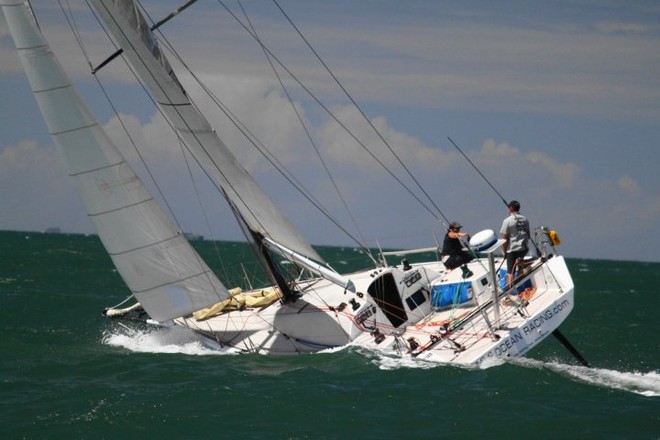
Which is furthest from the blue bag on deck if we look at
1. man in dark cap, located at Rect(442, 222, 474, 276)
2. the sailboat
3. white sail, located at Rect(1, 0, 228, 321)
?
white sail, located at Rect(1, 0, 228, 321)

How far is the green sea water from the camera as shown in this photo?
1372 centimetres

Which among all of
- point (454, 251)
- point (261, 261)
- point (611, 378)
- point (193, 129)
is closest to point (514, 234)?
point (454, 251)

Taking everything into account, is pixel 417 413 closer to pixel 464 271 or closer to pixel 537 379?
pixel 537 379

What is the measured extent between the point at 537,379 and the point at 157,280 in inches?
290

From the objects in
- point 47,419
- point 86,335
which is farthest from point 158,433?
point 86,335

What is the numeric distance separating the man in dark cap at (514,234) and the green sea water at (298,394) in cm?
210

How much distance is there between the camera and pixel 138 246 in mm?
18594

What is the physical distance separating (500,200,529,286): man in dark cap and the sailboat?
35 centimetres

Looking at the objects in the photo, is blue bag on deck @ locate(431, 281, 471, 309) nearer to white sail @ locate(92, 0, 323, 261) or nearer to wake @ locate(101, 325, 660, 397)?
wake @ locate(101, 325, 660, 397)

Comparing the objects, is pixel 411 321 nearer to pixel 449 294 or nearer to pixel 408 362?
pixel 449 294

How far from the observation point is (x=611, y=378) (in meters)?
17.2

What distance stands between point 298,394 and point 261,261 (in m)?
5.34

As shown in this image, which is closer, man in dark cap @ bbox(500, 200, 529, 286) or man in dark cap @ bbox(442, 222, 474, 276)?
man in dark cap @ bbox(500, 200, 529, 286)

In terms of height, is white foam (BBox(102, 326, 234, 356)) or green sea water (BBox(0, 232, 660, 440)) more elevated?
green sea water (BBox(0, 232, 660, 440))
